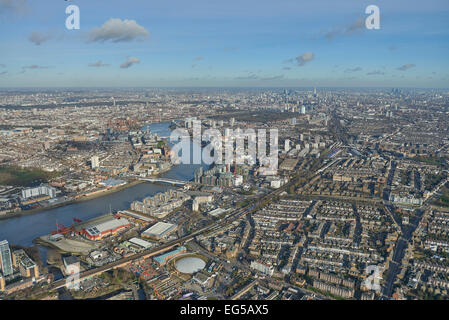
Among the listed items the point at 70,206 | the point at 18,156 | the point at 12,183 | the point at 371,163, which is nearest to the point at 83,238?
the point at 70,206

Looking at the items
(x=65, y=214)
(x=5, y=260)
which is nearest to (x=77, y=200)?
(x=65, y=214)

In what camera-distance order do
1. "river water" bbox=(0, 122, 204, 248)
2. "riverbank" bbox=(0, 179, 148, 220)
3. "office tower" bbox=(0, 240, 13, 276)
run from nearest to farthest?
"office tower" bbox=(0, 240, 13, 276) → "river water" bbox=(0, 122, 204, 248) → "riverbank" bbox=(0, 179, 148, 220)

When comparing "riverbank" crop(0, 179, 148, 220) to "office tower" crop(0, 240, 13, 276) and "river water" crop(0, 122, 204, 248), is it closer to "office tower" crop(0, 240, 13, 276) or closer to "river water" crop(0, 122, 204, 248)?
"river water" crop(0, 122, 204, 248)

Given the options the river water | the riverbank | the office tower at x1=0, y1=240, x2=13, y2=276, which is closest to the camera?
the office tower at x1=0, y1=240, x2=13, y2=276

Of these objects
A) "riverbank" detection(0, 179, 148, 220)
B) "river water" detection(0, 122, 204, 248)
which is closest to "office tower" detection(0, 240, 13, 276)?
"river water" detection(0, 122, 204, 248)

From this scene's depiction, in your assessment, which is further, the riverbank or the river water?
the riverbank

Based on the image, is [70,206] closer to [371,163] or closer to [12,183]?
[12,183]

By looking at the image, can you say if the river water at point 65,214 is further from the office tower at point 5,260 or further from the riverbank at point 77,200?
the office tower at point 5,260
